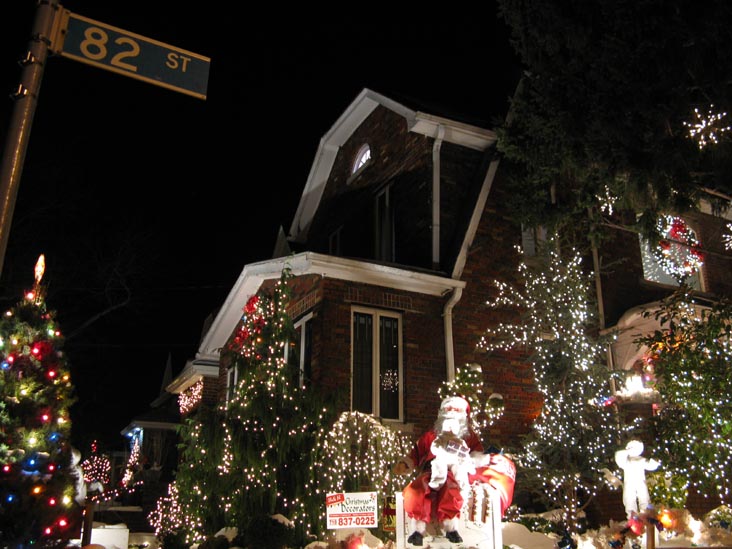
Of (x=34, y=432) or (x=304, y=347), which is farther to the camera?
(x=304, y=347)

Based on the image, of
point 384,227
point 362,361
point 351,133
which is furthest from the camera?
point 351,133

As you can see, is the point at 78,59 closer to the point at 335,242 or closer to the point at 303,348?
the point at 303,348

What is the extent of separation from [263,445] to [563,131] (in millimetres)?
6051

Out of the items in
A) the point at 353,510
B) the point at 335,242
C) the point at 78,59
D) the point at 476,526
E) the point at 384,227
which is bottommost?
the point at 476,526

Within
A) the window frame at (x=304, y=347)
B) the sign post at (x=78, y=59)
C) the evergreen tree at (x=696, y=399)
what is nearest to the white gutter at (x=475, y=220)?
the window frame at (x=304, y=347)

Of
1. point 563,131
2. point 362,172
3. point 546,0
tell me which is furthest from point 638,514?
point 362,172

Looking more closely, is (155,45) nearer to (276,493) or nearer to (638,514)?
(276,493)

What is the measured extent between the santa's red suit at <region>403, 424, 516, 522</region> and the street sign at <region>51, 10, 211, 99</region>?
411 cm

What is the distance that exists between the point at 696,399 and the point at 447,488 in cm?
492

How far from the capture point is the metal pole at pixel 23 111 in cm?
436

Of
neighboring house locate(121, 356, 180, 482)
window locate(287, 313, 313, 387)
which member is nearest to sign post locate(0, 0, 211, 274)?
window locate(287, 313, 313, 387)

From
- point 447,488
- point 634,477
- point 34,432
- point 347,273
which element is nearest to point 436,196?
point 347,273

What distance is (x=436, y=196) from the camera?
11711 millimetres

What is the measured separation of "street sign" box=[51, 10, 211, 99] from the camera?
4766 millimetres
